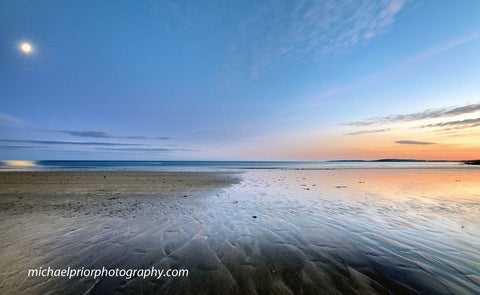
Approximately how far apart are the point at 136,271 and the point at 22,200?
1307 cm

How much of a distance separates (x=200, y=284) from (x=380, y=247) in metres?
5.15

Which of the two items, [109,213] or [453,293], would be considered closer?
[453,293]

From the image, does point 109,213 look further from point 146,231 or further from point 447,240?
point 447,240

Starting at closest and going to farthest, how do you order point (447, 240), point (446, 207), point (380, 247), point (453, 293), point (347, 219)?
point (453, 293) < point (380, 247) < point (447, 240) < point (347, 219) < point (446, 207)

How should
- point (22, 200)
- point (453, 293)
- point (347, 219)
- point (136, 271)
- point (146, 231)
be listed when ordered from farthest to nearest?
point (22, 200), point (347, 219), point (146, 231), point (136, 271), point (453, 293)

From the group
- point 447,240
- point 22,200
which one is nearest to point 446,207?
point 447,240

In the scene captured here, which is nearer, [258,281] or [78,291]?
[78,291]

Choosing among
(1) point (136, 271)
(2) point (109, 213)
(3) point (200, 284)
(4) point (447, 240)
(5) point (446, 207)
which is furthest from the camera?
(5) point (446, 207)

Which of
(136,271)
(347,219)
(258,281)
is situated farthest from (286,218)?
(136,271)

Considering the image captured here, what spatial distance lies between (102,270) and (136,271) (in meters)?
0.80

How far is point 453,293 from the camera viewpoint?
3.38 metres

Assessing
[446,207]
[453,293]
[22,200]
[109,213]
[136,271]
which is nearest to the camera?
[453,293]

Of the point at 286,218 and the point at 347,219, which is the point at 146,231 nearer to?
the point at 286,218

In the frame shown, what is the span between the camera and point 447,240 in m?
5.71
